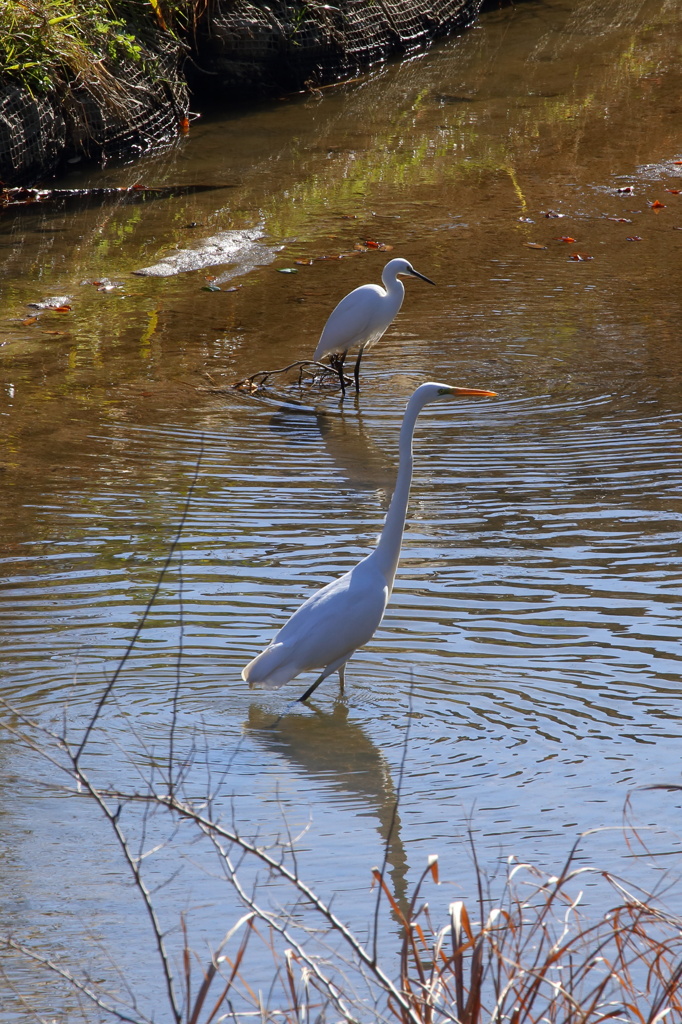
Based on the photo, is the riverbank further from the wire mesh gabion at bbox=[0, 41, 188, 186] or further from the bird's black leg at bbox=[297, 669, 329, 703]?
Answer: the bird's black leg at bbox=[297, 669, 329, 703]

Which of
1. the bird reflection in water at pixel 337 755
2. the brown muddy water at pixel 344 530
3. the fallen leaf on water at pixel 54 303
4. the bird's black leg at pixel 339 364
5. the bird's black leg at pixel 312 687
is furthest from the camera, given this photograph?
the fallen leaf on water at pixel 54 303

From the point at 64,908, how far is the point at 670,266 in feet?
24.3

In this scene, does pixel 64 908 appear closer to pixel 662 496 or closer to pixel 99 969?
pixel 99 969

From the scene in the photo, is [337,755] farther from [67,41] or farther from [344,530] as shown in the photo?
[67,41]

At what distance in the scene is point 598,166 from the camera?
1174 cm

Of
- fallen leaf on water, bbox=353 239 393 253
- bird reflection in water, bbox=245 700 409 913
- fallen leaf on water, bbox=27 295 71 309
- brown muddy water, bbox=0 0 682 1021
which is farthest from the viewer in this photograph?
fallen leaf on water, bbox=353 239 393 253

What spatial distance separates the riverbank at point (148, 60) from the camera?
1140cm

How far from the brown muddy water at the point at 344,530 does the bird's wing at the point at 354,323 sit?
33 cm

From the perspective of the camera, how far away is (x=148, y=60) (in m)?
12.9

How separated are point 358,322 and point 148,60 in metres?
7.24

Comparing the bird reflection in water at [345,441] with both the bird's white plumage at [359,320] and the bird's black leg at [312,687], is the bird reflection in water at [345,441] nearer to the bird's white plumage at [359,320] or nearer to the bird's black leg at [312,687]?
Result: the bird's white plumage at [359,320]

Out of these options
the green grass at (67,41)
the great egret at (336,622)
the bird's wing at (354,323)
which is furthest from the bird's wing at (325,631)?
the green grass at (67,41)

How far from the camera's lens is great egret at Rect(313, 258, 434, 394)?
718 cm

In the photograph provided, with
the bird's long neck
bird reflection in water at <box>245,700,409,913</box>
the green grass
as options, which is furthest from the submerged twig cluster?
the green grass
